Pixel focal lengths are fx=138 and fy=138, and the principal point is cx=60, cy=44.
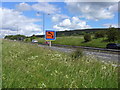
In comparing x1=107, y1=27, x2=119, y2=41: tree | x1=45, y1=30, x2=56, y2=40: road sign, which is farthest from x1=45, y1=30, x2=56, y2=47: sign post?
x1=107, y1=27, x2=119, y2=41: tree

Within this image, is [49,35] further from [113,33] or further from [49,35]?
[113,33]

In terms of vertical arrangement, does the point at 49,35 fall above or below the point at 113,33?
below

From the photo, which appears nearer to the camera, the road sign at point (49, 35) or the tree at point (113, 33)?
the road sign at point (49, 35)

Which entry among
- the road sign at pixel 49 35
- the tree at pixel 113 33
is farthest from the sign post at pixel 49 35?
the tree at pixel 113 33

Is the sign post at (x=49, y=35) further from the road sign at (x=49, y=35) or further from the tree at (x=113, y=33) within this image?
the tree at (x=113, y=33)

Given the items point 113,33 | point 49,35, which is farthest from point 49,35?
point 113,33

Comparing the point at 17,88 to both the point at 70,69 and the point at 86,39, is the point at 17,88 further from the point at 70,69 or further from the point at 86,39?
the point at 86,39

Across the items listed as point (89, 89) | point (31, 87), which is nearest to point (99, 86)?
point (89, 89)

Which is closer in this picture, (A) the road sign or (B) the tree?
(A) the road sign

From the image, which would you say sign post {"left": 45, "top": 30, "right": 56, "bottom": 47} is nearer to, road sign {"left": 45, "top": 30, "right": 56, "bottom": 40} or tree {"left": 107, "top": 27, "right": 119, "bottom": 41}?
road sign {"left": 45, "top": 30, "right": 56, "bottom": 40}

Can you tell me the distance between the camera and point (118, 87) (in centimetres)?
386

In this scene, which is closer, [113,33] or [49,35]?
[49,35]

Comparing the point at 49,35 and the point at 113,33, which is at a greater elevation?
the point at 113,33

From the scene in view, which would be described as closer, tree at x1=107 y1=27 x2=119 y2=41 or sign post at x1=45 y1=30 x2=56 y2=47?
sign post at x1=45 y1=30 x2=56 y2=47
